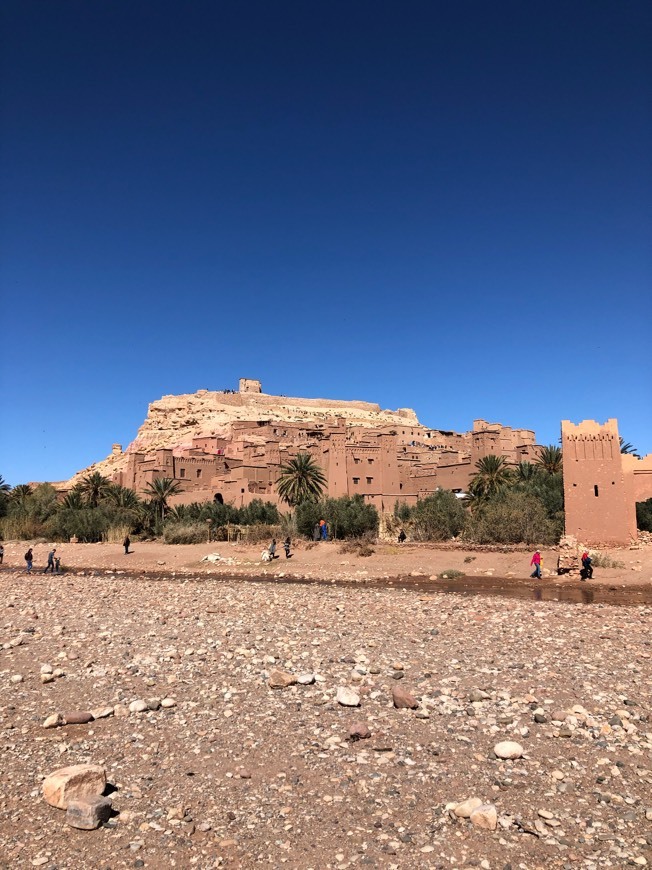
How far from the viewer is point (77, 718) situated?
6.42 metres

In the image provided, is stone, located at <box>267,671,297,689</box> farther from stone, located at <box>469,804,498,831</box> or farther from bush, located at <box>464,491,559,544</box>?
bush, located at <box>464,491,559,544</box>

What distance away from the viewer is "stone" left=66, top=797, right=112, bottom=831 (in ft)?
14.3

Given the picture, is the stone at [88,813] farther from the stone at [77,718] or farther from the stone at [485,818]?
the stone at [485,818]

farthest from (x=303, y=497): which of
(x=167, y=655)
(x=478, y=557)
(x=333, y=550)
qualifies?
(x=167, y=655)

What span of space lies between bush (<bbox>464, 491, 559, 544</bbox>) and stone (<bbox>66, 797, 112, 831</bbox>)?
24620 millimetres

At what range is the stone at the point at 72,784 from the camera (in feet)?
15.2

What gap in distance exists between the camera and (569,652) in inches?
361

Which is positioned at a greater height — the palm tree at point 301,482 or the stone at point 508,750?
the palm tree at point 301,482

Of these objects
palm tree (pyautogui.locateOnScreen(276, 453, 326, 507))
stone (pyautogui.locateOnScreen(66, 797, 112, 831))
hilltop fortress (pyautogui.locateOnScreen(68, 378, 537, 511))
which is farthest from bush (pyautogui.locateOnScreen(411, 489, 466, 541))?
stone (pyautogui.locateOnScreen(66, 797, 112, 831))

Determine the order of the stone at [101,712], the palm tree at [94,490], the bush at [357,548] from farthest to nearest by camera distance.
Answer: the palm tree at [94,490] < the bush at [357,548] < the stone at [101,712]

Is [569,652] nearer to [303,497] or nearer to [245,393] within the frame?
[303,497]

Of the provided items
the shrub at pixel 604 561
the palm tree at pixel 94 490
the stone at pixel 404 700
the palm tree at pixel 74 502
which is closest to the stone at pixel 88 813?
the stone at pixel 404 700

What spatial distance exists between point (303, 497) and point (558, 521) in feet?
53.9

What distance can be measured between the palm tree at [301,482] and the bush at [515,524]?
42.5ft
